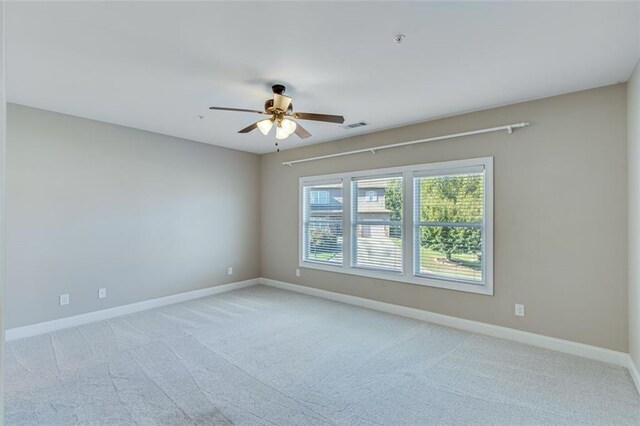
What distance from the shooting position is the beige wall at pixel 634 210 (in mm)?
2672

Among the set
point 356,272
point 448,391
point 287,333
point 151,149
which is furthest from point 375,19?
point 151,149

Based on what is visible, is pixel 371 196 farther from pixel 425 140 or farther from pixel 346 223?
pixel 425 140

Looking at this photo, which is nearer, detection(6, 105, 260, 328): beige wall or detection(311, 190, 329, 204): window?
detection(6, 105, 260, 328): beige wall

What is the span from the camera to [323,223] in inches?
222

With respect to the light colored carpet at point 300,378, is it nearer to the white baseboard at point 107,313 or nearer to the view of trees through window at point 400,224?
the white baseboard at point 107,313

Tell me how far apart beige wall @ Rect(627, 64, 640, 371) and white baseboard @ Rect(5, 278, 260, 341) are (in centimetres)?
536

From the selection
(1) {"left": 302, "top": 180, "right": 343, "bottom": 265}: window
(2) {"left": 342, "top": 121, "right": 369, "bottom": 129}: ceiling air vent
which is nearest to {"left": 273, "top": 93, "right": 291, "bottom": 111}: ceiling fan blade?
(2) {"left": 342, "top": 121, "right": 369, "bottom": 129}: ceiling air vent

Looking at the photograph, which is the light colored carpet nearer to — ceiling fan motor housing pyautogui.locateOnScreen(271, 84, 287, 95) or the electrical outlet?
the electrical outlet

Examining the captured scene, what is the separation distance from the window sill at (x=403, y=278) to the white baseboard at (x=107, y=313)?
1.65 m

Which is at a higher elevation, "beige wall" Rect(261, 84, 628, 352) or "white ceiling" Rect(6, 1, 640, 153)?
"white ceiling" Rect(6, 1, 640, 153)

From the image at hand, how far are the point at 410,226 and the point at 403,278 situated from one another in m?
0.73

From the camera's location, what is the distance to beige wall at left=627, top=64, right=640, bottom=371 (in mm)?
2672

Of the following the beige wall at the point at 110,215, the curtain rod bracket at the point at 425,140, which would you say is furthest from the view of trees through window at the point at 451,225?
the beige wall at the point at 110,215

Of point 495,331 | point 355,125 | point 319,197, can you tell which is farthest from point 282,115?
point 495,331
